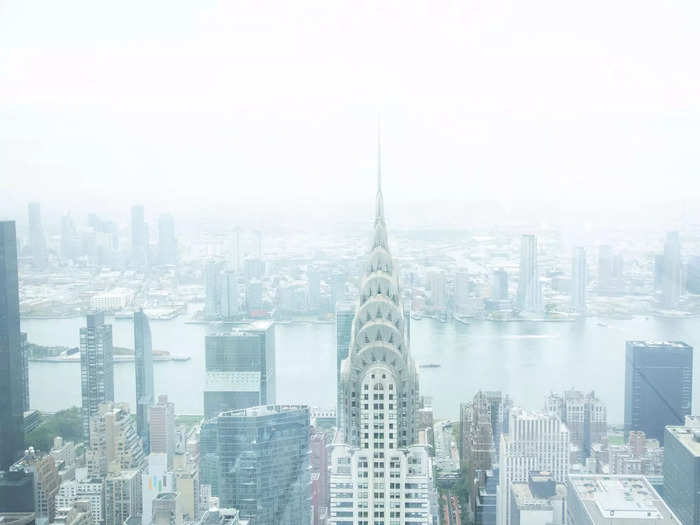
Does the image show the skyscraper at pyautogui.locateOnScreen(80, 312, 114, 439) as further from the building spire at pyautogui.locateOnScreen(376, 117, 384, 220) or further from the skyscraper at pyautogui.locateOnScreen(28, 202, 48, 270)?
the building spire at pyautogui.locateOnScreen(376, 117, 384, 220)

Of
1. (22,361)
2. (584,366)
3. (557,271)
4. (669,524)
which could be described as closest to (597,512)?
(669,524)

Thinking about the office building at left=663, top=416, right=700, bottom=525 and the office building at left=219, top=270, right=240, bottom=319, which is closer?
the office building at left=663, top=416, right=700, bottom=525

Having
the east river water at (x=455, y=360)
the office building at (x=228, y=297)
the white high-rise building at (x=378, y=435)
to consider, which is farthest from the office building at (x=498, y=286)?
the office building at (x=228, y=297)

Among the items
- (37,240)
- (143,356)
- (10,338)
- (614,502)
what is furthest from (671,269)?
(10,338)

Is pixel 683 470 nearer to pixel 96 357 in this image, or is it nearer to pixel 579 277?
pixel 579 277

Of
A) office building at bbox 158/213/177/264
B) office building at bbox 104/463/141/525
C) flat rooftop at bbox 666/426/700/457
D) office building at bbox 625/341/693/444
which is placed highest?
office building at bbox 158/213/177/264

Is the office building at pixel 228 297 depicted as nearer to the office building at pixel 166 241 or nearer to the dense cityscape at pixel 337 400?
the dense cityscape at pixel 337 400

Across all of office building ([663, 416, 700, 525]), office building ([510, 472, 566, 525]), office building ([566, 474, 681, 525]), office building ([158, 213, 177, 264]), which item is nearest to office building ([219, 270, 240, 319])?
office building ([158, 213, 177, 264])
